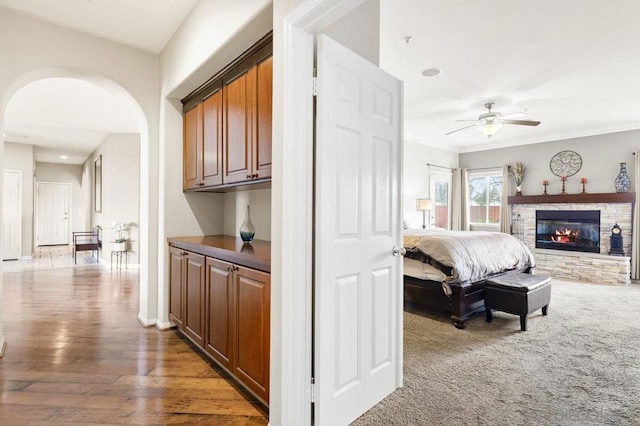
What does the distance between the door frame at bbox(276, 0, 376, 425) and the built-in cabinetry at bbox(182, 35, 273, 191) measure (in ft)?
1.64

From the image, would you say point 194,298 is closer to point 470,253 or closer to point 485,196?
point 470,253

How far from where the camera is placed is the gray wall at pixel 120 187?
22.9 feet

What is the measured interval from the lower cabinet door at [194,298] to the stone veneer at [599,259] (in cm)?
647

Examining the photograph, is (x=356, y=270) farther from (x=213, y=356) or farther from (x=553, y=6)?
(x=553, y=6)

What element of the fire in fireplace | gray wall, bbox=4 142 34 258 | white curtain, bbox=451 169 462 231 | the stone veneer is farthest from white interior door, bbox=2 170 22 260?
the fire in fireplace

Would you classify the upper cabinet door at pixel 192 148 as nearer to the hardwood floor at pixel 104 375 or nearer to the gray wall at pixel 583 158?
the hardwood floor at pixel 104 375

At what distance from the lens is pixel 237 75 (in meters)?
2.53

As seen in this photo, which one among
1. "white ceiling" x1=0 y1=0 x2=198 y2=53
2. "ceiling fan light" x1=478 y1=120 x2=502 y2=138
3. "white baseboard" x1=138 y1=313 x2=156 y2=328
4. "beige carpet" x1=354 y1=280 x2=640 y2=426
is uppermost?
"white ceiling" x1=0 y1=0 x2=198 y2=53

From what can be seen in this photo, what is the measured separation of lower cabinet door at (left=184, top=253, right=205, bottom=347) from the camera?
2.60 metres

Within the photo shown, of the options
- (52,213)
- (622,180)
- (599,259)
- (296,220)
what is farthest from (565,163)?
(52,213)

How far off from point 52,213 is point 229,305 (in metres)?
11.2

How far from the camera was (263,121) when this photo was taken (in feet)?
7.27

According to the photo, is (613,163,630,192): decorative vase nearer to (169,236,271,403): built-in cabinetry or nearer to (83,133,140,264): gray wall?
(169,236,271,403): built-in cabinetry

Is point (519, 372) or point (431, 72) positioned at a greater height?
point (431, 72)
